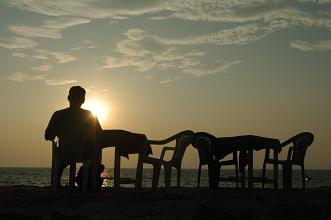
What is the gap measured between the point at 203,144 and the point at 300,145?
1.81 m

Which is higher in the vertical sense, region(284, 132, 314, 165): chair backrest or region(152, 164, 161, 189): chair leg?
region(284, 132, 314, 165): chair backrest

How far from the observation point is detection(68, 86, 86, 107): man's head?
7422 mm

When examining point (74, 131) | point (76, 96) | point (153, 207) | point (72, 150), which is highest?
point (76, 96)

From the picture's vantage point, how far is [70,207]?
211 inches

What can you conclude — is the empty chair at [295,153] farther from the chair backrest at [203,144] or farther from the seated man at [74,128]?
the seated man at [74,128]

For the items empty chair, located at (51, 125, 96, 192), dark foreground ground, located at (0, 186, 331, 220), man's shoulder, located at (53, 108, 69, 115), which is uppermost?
man's shoulder, located at (53, 108, 69, 115)

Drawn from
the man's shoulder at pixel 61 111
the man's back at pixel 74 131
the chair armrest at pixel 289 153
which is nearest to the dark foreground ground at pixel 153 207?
the man's back at pixel 74 131

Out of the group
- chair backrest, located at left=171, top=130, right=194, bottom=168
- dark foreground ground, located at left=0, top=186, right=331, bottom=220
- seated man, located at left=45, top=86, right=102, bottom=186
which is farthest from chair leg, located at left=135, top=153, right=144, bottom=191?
dark foreground ground, located at left=0, top=186, right=331, bottom=220

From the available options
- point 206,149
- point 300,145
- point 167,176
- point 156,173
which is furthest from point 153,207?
point 300,145

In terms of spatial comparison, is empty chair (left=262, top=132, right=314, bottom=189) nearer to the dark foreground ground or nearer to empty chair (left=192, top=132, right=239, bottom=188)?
empty chair (left=192, top=132, right=239, bottom=188)

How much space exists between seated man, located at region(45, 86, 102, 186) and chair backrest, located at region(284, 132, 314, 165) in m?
4.09

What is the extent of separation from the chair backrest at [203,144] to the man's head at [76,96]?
9.39 feet

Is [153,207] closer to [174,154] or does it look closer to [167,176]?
[167,176]

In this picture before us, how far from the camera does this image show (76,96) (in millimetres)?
7430
